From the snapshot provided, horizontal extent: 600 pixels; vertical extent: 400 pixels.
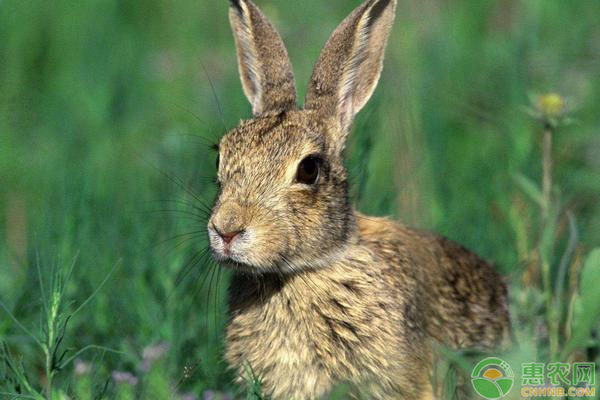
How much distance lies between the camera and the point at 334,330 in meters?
4.49

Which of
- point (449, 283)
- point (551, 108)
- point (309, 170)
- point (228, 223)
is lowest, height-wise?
point (449, 283)

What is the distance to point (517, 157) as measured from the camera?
242 inches

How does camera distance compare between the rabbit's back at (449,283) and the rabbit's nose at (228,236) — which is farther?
the rabbit's back at (449,283)

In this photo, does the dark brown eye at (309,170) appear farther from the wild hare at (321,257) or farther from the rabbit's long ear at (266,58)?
the rabbit's long ear at (266,58)

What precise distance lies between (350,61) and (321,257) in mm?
960

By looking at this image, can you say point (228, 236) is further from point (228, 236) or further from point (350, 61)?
point (350, 61)

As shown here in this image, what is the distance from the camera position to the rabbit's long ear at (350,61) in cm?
493

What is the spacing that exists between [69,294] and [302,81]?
292 cm

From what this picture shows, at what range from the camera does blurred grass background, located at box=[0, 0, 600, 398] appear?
5.03 m

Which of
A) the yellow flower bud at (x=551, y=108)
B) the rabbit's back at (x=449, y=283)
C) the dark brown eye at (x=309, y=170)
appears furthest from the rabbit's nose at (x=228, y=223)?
the yellow flower bud at (x=551, y=108)

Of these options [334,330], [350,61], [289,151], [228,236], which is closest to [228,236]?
[228,236]

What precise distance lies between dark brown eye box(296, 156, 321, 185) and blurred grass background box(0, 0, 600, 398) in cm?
68

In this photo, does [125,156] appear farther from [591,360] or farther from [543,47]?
[591,360]

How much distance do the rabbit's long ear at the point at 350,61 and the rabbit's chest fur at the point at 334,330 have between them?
2.20 ft
